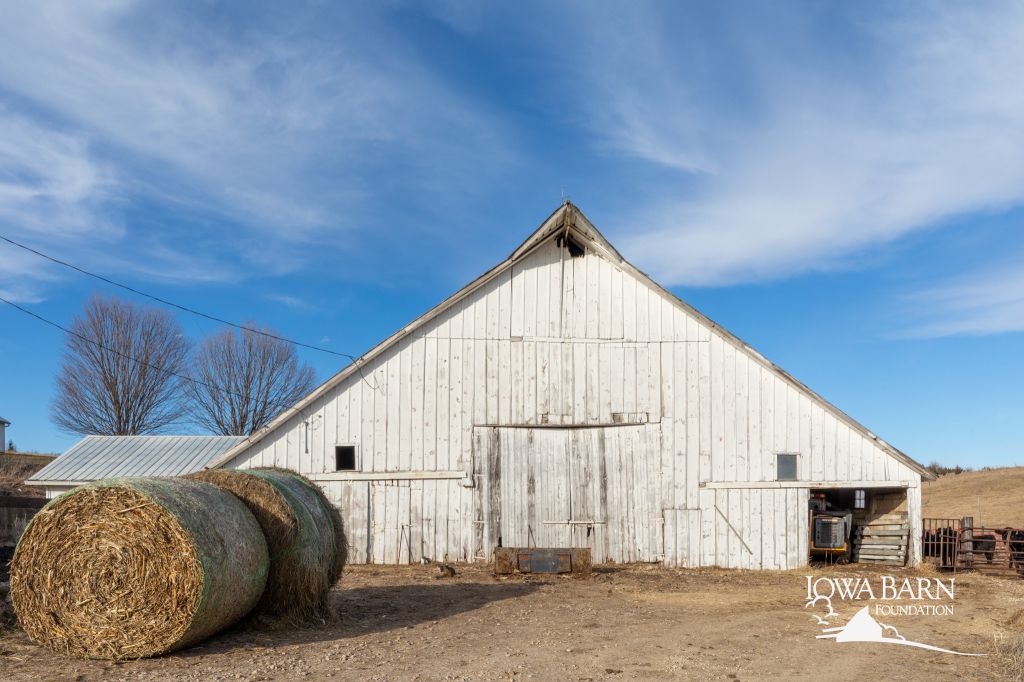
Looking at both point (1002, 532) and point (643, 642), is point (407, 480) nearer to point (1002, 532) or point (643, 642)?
point (643, 642)

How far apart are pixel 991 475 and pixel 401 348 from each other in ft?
108

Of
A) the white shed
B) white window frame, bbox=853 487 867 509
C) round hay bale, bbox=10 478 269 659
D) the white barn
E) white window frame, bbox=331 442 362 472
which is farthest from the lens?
the white shed

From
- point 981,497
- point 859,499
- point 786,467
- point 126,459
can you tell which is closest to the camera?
point 786,467

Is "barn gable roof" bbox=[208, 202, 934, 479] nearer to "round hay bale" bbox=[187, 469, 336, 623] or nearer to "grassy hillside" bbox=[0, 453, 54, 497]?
"round hay bale" bbox=[187, 469, 336, 623]

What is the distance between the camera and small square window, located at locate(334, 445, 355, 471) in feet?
58.8

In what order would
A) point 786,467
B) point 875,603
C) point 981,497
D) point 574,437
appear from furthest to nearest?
1. point 981,497
2. point 574,437
3. point 786,467
4. point 875,603

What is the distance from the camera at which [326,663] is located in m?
8.59

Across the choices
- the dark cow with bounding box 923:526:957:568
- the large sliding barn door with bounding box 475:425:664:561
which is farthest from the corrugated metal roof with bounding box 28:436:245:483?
the dark cow with bounding box 923:526:957:568

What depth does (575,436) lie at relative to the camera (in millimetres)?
18125

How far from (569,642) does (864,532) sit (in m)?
11.0

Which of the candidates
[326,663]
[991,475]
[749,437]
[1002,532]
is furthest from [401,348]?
[991,475]

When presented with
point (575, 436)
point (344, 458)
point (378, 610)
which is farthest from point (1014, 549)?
point (344, 458)

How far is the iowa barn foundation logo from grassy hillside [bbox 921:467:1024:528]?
1593 cm

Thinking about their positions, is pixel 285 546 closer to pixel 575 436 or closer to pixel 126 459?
pixel 575 436
